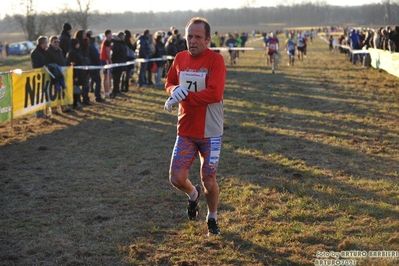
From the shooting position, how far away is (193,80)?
5.08 metres

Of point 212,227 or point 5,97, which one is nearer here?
point 212,227

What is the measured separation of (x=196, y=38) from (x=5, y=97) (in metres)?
7.22

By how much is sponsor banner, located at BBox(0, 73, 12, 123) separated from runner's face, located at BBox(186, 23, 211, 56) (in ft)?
22.8

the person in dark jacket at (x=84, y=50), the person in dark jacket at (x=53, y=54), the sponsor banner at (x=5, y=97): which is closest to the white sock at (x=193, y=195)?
the sponsor banner at (x=5, y=97)

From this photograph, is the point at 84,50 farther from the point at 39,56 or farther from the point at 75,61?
the point at 39,56

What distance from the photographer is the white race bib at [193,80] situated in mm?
5043

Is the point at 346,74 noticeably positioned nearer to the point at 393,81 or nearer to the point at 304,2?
the point at 393,81

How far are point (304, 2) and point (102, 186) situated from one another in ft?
615

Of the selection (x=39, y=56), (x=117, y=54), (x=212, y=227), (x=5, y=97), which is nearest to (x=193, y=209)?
(x=212, y=227)

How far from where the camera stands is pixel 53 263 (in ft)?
15.5

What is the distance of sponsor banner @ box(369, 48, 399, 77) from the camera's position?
65.5ft

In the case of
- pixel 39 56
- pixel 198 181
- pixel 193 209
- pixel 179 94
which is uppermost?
pixel 39 56

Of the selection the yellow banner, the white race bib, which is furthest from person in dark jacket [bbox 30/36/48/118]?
the white race bib

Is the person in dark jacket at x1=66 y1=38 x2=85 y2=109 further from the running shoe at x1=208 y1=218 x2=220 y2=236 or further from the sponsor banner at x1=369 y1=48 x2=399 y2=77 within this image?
the sponsor banner at x1=369 y1=48 x2=399 y2=77
